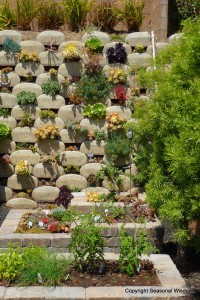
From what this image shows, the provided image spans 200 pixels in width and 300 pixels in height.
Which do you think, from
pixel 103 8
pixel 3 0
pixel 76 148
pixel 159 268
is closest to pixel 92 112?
pixel 76 148

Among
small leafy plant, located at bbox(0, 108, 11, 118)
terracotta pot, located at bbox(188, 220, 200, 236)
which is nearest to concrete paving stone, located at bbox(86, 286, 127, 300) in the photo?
terracotta pot, located at bbox(188, 220, 200, 236)

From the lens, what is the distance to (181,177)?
390 centimetres

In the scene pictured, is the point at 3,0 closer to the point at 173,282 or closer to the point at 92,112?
the point at 92,112

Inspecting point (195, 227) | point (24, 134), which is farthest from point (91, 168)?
point (195, 227)

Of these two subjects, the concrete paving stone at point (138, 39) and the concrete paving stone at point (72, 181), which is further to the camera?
the concrete paving stone at point (138, 39)

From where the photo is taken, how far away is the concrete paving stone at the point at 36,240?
18.5 feet

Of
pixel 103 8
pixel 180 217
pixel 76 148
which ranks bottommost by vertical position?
pixel 76 148

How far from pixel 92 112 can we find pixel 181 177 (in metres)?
4.05

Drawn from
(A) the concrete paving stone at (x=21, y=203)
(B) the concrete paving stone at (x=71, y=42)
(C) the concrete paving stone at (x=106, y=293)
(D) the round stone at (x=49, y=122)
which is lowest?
(A) the concrete paving stone at (x=21, y=203)

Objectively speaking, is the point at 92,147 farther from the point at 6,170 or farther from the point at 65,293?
the point at 65,293

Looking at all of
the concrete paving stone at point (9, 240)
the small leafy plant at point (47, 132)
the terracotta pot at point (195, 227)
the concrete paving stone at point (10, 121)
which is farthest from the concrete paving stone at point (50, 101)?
the terracotta pot at point (195, 227)

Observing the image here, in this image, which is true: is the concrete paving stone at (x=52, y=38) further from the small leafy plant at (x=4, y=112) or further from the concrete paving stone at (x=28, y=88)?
the small leafy plant at (x=4, y=112)

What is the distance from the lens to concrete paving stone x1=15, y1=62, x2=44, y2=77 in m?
8.09

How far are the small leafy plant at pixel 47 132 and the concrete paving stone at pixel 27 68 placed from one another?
978mm
